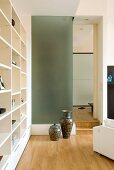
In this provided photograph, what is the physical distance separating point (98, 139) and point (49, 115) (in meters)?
2.14

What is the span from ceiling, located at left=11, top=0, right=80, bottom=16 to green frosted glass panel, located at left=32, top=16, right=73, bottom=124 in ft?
1.28

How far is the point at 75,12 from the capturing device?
5.77m

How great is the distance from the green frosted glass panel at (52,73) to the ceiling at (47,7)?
389 mm

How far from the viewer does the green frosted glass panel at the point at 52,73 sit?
6129 millimetres

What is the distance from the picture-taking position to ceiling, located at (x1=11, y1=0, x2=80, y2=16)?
16.4 ft

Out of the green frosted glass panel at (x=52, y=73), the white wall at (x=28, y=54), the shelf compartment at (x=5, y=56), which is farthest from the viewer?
the green frosted glass panel at (x=52, y=73)

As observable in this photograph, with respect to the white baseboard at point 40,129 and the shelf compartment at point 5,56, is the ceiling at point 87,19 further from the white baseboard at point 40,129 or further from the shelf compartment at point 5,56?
the shelf compartment at point 5,56

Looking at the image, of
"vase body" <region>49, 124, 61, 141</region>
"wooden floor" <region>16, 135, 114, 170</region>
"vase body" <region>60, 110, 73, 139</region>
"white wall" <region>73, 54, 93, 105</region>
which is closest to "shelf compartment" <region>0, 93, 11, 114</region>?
"wooden floor" <region>16, 135, 114, 170</region>

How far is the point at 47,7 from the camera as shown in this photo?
5.34m

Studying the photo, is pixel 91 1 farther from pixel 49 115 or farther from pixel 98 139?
pixel 98 139

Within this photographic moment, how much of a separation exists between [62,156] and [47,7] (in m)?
3.33

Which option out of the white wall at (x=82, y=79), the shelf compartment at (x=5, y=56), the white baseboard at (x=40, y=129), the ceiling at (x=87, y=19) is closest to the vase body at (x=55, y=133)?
the white baseboard at (x=40, y=129)

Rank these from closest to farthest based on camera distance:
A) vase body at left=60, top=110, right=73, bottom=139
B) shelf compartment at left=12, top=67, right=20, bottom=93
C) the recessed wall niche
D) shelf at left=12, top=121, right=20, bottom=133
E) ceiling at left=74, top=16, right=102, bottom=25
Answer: shelf at left=12, top=121, right=20, bottom=133
shelf compartment at left=12, top=67, right=20, bottom=93
vase body at left=60, top=110, right=73, bottom=139
ceiling at left=74, top=16, right=102, bottom=25
the recessed wall niche

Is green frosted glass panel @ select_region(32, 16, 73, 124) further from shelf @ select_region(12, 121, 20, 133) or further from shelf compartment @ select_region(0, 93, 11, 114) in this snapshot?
shelf compartment @ select_region(0, 93, 11, 114)
